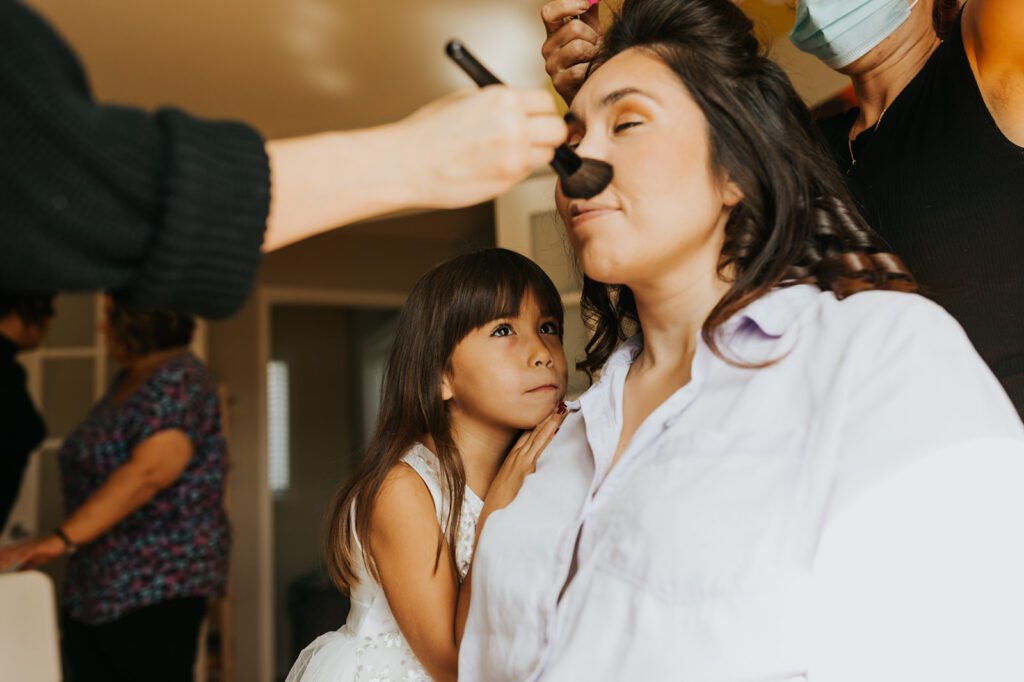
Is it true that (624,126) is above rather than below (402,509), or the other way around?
above

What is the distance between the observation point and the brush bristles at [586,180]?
0.97 meters

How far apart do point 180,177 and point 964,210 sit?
0.88 metres

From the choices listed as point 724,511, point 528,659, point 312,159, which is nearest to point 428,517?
point 528,659

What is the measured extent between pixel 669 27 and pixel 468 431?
678 millimetres

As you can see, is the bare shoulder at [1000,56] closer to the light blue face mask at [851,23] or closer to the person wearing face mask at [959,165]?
the person wearing face mask at [959,165]

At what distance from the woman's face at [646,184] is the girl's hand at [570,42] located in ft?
0.74

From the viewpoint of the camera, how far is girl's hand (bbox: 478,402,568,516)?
1237 mm

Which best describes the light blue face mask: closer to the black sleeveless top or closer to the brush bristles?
the black sleeveless top

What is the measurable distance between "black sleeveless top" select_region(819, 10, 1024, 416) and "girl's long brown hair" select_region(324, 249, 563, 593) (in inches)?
23.2

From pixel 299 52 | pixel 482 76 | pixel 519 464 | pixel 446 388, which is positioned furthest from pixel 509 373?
pixel 299 52

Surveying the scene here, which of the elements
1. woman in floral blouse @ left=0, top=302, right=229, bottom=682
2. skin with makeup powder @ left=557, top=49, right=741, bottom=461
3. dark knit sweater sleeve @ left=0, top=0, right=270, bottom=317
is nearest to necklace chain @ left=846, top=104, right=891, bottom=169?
skin with makeup powder @ left=557, top=49, right=741, bottom=461

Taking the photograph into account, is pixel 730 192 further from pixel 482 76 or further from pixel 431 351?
pixel 431 351

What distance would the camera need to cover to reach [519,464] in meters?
1.28

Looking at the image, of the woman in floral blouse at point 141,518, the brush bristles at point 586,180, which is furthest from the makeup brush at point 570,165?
the woman in floral blouse at point 141,518
